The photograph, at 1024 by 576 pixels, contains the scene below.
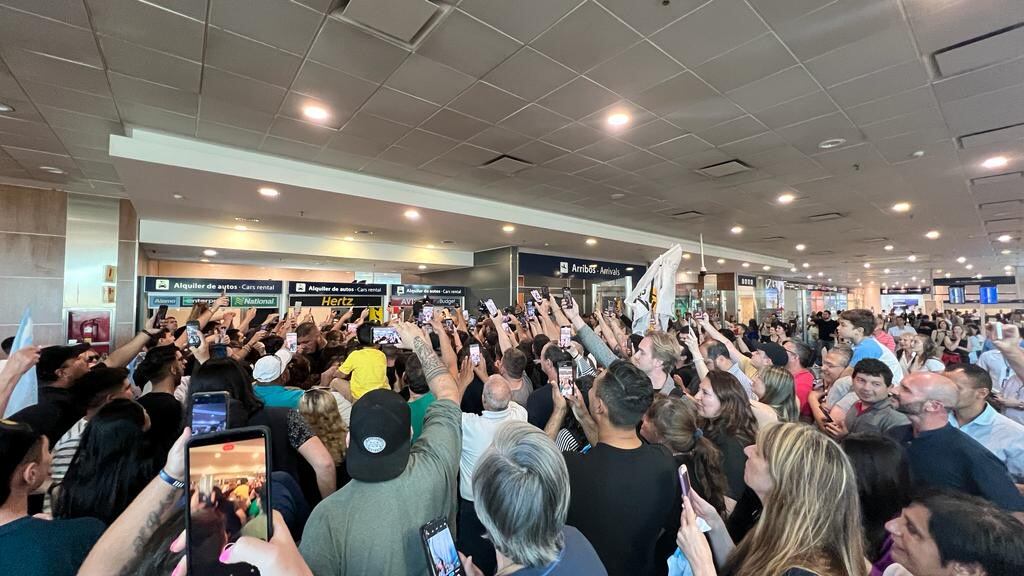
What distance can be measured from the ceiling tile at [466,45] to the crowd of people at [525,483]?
2.20m

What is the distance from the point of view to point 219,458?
0.91 m

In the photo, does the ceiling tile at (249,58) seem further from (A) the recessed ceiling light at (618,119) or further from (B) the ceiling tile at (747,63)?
(B) the ceiling tile at (747,63)

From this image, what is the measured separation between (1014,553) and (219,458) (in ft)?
6.29

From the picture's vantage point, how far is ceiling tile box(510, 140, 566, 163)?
509 centimetres

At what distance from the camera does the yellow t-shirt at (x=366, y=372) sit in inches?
122

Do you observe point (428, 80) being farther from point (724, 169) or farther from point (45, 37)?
point (724, 169)

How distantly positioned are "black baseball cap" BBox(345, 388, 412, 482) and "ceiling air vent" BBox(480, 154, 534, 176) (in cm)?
458

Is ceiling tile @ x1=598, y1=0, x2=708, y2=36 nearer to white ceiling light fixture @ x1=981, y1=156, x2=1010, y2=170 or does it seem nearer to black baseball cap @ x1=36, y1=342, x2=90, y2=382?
black baseball cap @ x1=36, y1=342, x2=90, y2=382

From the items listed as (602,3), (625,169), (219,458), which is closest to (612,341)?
(625,169)

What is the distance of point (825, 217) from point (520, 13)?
28.7ft

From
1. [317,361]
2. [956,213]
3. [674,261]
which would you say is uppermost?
[956,213]

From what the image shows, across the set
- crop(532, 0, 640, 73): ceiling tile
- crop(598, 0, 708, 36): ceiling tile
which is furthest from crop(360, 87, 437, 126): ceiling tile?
crop(598, 0, 708, 36): ceiling tile

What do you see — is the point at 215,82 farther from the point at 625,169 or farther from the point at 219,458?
the point at 625,169

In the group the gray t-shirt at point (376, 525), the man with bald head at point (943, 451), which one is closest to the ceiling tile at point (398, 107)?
the gray t-shirt at point (376, 525)
